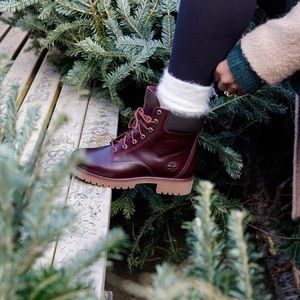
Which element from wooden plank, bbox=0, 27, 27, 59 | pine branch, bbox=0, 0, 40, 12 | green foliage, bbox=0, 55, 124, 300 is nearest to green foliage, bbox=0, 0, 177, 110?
pine branch, bbox=0, 0, 40, 12

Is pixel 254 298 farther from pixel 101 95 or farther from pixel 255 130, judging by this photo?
pixel 255 130

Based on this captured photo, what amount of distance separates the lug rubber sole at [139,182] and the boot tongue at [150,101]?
186mm

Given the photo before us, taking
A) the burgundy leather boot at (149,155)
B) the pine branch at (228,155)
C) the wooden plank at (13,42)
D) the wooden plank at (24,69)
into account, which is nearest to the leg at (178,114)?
the burgundy leather boot at (149,155)

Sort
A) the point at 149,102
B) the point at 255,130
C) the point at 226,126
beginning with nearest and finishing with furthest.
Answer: the point at 149,102 < the point at 226,126 < the point at 255,130

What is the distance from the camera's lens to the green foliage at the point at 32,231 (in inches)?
21.0

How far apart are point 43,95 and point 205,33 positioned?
2.66ft

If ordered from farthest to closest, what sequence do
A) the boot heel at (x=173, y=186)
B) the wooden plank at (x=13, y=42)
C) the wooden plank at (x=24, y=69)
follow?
the wooden plank at (x=13, y=42) < the wooden plank at (x=24, y=69) < the boot heel at (x=173, y=186)

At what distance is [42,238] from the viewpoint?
1.81ft

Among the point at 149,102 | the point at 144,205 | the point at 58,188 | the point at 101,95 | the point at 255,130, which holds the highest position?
the point at 58,188

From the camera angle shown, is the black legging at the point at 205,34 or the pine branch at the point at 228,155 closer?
the black legging at the point at 205,34

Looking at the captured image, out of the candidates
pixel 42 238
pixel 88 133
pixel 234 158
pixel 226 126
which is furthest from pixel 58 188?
pixel 226 126

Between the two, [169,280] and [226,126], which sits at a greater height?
[169,280]

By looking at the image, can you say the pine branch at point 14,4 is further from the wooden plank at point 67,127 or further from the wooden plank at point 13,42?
the wooden plank at point 13,42

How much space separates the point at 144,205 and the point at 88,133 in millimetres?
576
